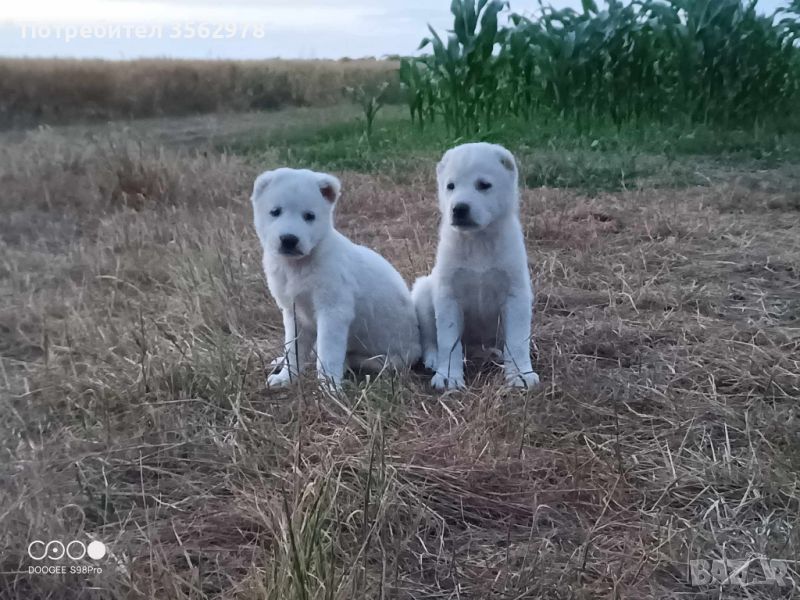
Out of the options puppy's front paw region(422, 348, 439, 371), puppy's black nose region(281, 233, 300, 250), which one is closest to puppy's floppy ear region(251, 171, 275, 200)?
puppy's black nose region(281, 233, 300, 250)

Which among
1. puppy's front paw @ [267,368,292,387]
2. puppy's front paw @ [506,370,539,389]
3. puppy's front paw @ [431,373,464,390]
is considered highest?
puppy's front paw @ [506,370,539,389]

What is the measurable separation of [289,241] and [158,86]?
16270mm

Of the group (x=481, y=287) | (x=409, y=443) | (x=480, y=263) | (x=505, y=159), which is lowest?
(x=409, y=443)

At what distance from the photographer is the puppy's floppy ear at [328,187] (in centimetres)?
314

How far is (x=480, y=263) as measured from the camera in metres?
3.25

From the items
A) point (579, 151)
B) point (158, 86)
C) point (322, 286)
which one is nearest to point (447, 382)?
point (322, 286)

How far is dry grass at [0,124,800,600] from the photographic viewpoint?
6.00 feet

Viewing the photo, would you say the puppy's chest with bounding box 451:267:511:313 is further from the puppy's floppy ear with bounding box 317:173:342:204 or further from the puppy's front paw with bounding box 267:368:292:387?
the puppy's front paw with bounding box 267:368:292:387

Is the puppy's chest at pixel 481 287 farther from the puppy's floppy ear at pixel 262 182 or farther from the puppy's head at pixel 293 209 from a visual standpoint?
the puppy's floppy ear at pixel 262 182

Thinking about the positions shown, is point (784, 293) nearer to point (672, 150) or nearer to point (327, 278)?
point (327, 278)

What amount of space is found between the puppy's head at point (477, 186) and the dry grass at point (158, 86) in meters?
14.1

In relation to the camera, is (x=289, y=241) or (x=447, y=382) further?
(x=447, y=382)

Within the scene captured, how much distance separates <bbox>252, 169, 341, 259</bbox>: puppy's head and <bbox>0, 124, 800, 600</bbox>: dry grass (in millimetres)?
455

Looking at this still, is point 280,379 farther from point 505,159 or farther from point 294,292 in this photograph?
point 505,159
